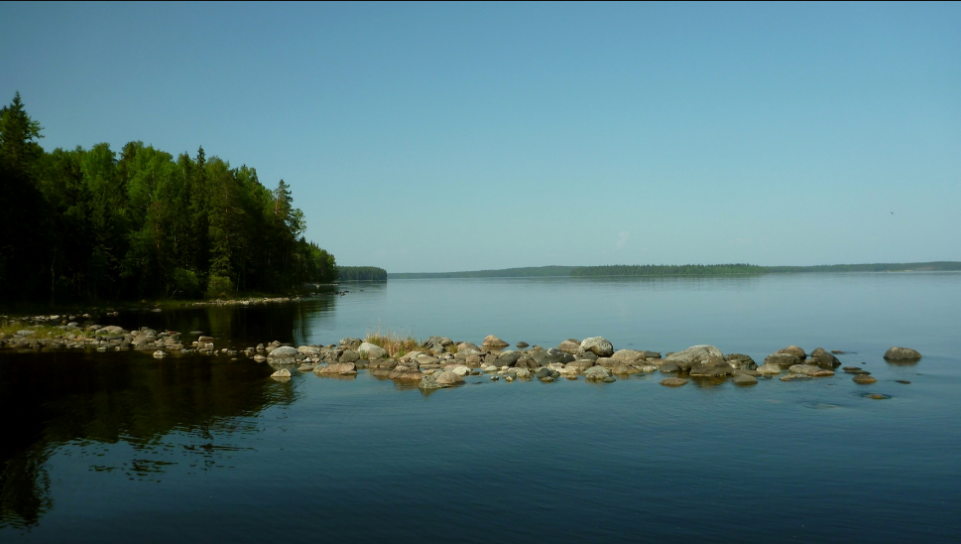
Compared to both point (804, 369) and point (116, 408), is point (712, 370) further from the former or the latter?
point (116, 408)

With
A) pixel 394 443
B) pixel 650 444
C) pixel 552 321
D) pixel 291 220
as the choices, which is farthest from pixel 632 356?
pixel 291 220

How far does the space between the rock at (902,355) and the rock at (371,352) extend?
71.5 feet

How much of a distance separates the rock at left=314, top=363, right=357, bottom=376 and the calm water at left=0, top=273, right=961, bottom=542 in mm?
628

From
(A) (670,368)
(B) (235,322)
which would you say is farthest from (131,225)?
(A) (670,368)

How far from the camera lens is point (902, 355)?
83.4 ft

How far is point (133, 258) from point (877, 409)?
2416 inches

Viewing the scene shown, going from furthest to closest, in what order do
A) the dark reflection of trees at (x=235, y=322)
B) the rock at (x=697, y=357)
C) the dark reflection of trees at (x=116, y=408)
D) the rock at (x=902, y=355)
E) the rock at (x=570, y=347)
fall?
the dark reflection of trees at (x=235, y=322), the rock at (x=570, y=347), the rock at (x=902, y=355), the rock at (x=697, y=357), the dark reflection of trees at (x=116, y=408)

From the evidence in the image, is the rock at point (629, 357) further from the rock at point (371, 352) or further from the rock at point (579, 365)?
the rock at point (371, 352)

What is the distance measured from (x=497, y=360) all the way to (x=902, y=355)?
17.4 m

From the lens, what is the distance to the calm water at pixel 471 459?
9.17 meters

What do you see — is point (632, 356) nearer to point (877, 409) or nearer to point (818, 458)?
point (877, 409)

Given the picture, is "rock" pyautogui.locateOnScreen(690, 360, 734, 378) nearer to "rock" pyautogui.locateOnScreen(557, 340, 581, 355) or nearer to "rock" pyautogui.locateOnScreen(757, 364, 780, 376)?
"rock" pyautogui.locateOnScreen(757, 364, 780, 376)

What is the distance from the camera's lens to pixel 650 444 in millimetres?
13266

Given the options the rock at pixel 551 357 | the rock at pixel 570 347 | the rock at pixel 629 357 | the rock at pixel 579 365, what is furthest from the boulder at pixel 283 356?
the rock at pixel 629 357
